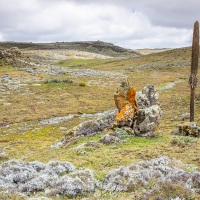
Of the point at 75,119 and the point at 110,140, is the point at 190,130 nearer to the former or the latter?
the point at 110,140

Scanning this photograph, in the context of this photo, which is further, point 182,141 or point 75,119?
point 75,119

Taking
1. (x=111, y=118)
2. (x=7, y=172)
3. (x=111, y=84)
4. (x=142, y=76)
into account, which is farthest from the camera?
(x=142, y=76)

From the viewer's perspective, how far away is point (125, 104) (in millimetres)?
25000

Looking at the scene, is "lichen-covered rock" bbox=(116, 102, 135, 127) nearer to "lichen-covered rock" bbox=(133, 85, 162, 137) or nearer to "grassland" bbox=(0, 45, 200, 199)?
"lichen-covered rock" bbox=(133, 85, 162, 137)

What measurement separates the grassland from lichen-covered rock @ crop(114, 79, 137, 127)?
192 centimetres

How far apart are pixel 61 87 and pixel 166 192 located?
1898 inches

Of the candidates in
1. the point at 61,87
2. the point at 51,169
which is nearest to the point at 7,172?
the point at 51,169

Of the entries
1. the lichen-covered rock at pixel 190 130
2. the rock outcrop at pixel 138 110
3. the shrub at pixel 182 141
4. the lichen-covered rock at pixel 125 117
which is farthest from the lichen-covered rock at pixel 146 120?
the shrub at pixel 182 141

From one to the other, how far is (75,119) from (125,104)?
12.0 meters

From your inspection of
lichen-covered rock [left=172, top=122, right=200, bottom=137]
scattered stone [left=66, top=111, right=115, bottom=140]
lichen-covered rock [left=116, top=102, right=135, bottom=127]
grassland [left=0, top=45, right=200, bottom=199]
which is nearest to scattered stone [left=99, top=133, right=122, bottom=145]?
grassland [left=0, top=45, right=200, bottom=199]

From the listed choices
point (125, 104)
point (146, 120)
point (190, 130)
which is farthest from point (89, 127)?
point (190, 130)

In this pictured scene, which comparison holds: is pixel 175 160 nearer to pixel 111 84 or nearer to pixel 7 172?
pixel 7 172

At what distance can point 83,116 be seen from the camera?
37.1 m

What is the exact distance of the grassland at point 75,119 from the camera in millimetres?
16828
